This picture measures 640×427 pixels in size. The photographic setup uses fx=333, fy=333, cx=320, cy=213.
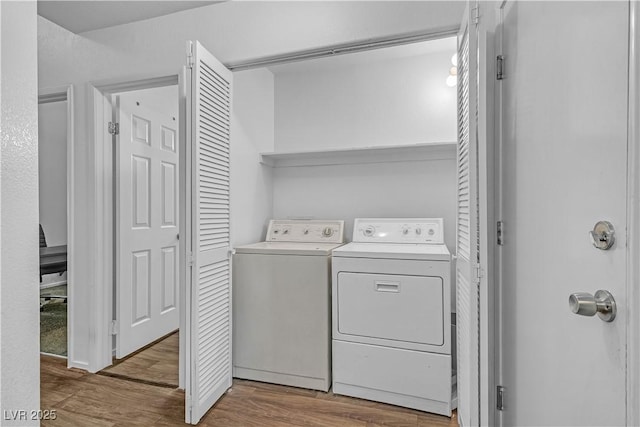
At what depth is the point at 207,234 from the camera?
6.14ft

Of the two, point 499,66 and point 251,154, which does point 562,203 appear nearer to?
point 499,66

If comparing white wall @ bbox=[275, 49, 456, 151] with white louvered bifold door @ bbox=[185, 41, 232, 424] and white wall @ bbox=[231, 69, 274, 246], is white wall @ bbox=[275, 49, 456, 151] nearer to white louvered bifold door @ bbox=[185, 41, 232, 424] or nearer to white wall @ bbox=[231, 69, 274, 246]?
white wall @ bbox=[231, 69, 274, 246]

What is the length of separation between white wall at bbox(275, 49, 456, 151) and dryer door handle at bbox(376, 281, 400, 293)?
131cm

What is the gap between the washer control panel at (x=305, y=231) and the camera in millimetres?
2688

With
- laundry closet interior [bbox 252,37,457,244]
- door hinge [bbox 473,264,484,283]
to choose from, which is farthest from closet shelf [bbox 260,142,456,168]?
door hinge [bbox 473,264,484,283]

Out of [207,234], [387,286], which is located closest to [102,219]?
[207,234]

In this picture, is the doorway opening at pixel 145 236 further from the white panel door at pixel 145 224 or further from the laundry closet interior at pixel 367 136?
the laundry closet interior at pixel 367 136

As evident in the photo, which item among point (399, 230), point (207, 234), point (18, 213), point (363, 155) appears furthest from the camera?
point (363, 155)

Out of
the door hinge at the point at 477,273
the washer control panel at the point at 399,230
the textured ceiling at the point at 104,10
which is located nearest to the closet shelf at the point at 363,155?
the washer control panel at the point at 399,230

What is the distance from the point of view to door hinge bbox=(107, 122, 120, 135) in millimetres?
2385

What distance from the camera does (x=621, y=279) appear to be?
71cm

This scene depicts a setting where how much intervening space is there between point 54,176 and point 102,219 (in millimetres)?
2356

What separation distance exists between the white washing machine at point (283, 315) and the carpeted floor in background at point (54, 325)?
155 centimetres

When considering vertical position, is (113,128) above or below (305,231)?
above
